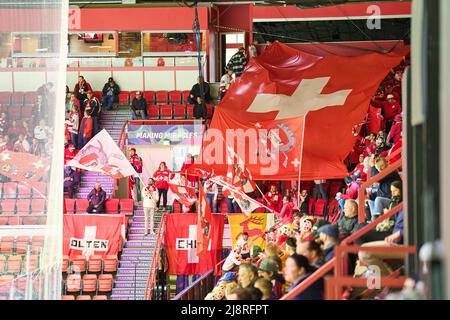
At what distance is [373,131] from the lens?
22250mm

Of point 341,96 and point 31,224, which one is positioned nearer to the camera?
point 31,224

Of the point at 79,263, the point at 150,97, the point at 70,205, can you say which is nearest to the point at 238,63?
the point at 150,97

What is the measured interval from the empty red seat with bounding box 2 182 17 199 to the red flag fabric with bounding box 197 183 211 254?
6.53 metres

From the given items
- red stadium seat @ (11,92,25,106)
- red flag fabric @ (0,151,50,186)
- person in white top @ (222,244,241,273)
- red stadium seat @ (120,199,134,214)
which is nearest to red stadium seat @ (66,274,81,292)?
red stadium seat @ (120,199,134,214)

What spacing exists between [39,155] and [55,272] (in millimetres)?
1417

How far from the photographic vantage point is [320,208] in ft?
69.1

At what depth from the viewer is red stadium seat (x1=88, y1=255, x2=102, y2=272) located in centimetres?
2198

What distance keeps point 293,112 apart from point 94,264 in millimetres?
4657

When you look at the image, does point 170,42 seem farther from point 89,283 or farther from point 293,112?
point 89,283

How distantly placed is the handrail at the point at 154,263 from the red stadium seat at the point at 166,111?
4413 millimetres

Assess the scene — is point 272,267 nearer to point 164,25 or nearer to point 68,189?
point 68,189

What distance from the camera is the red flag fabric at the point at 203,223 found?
2044 cm

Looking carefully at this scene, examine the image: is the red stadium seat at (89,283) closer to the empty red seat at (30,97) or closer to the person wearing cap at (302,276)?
the empty red seat at (30,97)
